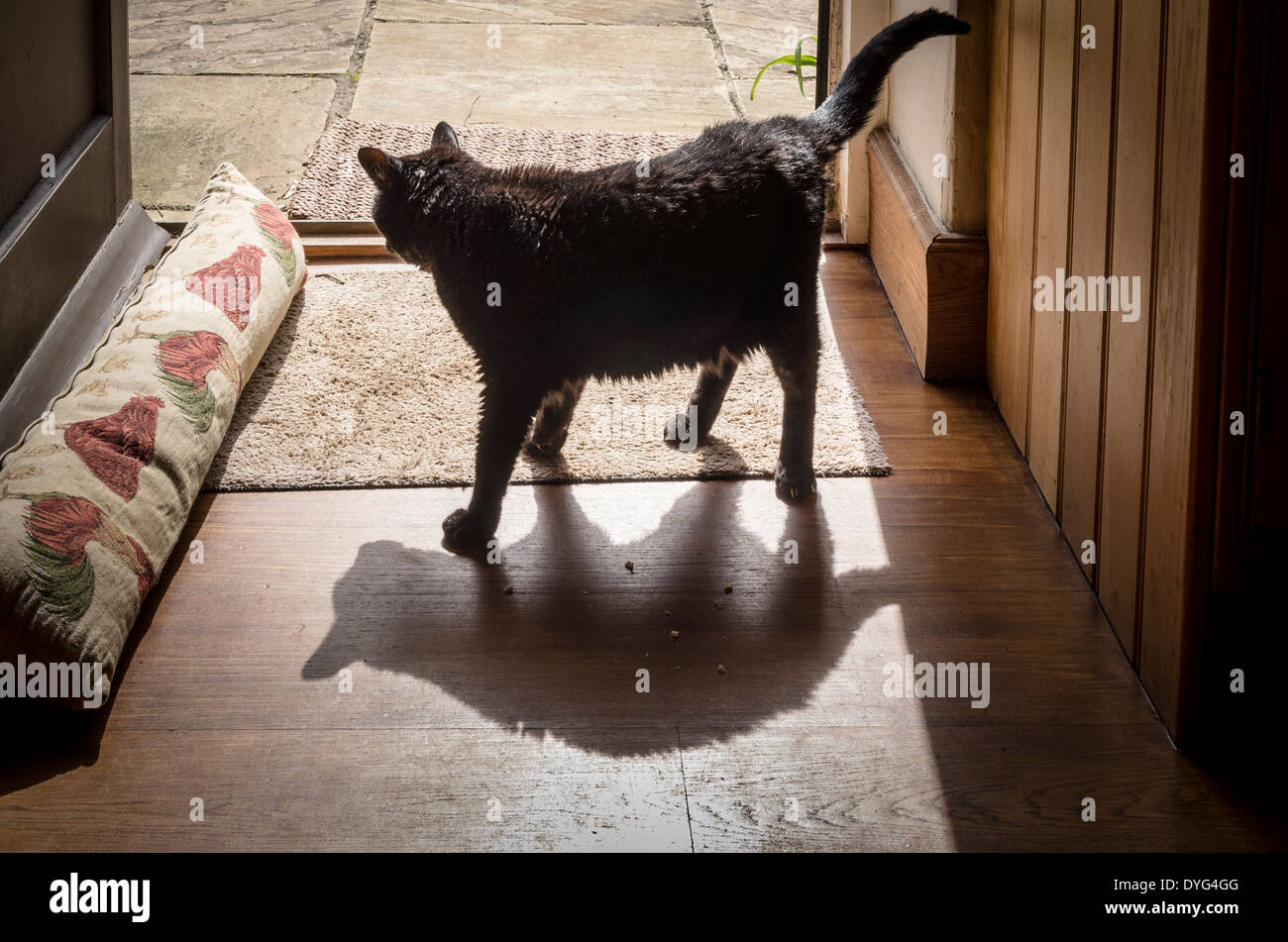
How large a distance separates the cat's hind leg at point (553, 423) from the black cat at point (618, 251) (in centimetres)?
17

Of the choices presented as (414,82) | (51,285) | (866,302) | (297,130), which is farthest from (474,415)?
(414,82)

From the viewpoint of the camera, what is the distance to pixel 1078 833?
1.64 m

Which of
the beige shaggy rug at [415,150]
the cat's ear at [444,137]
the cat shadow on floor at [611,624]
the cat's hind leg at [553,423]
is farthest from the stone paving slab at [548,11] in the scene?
the cat shadow on floor at [611,624]

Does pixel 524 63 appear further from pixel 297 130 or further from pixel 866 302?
pixel 866 302

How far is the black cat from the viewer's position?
2.10 m

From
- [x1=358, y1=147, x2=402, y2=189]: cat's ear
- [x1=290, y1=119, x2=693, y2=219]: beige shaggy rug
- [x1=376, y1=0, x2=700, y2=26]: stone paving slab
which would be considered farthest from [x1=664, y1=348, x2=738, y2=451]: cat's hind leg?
[x1=376, y1=0, x2=700, y2=26]: stone paving slab

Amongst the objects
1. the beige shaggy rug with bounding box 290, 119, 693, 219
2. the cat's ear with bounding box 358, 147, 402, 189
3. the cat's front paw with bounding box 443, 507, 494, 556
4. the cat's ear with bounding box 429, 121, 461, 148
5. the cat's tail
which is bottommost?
the cat's front paw with bounding box 443, 507, 494, 556

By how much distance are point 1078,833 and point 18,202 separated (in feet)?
7.05

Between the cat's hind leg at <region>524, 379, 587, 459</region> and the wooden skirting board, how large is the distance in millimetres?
814

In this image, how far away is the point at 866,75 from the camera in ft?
7.42

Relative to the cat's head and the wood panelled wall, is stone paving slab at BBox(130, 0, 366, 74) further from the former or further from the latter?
the wood panelled wall

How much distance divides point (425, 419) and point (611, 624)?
79 cm

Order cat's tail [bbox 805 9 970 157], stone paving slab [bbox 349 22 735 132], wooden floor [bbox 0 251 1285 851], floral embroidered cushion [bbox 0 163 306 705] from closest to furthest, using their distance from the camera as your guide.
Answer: wooden floor [bbox 0 251 1285 851] → floral embroidered cushion [bbox 0 163 306 705] → cat's tail [bbox 805 9 970 157] → stone paving slab [bbox 349 22 735 132]

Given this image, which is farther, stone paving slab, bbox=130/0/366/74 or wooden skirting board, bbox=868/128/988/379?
stone paving slab, bbox=130/0/366/74
